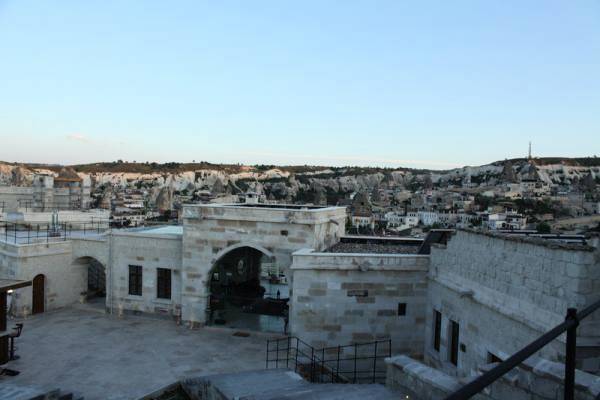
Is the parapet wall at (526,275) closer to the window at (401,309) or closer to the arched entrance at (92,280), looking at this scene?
the window at (401,309)

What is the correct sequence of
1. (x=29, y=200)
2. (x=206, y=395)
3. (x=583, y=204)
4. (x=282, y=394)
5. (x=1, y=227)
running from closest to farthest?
1. (x=282, y=394)
2. (x=206, y=395)
3. (x=1, y=227)
4. (x=29, y=200)
5. (x=583, y=204)

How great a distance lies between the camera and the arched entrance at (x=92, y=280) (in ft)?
75.6

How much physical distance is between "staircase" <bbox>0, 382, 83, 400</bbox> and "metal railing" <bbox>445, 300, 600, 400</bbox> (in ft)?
40.7

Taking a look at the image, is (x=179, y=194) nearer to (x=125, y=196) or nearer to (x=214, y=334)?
(x=125, y=196)

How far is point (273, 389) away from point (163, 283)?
10.7 m

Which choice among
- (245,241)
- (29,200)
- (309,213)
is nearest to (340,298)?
(309,213)

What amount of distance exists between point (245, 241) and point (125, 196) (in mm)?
149676

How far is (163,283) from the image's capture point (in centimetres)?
2089

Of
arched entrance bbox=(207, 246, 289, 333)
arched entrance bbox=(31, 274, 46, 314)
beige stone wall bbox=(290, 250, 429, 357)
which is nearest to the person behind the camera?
beige stone wall bbox=(290, 250, 429, 357)

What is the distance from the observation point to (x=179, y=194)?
576ft

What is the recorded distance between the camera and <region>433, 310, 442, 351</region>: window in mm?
15234

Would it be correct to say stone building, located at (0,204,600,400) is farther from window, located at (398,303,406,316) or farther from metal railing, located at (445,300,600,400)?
metal railing, located at (445,300,600,400)

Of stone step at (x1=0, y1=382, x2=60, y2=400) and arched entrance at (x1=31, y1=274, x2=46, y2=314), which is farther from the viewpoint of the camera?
arched entrance at (x1=31, y1=274, x2=46, y2=314)

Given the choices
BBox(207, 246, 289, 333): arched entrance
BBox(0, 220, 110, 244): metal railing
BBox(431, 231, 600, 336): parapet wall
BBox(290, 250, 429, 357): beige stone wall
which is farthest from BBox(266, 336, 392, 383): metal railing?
BBox(0, 220, 110, 244): metal railing
